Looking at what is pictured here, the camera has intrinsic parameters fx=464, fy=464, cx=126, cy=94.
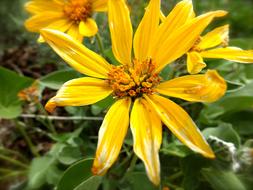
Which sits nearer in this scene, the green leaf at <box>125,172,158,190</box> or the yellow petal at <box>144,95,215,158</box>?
the yellow petal at <box>144,95,215,158</box>

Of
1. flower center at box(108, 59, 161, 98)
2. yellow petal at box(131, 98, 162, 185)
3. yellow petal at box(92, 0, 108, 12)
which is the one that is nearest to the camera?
yellow petal at box(131, 98, 162, 185)

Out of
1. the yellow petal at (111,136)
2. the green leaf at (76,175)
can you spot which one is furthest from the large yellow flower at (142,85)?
the green leaf at (76,175)

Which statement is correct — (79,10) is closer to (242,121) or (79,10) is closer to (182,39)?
(182,39)

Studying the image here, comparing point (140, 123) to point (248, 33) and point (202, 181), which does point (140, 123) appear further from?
point (248, 33)

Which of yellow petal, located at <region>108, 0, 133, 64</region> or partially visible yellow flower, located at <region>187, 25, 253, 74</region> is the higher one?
yellow petal, located at <region>108, 0, 133, 64</region>

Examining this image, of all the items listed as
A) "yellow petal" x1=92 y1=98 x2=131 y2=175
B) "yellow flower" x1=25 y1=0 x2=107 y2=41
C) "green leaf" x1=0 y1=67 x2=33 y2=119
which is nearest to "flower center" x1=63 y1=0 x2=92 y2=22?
"yellow flower" x1=25 y1=0 x2=107 y2=41

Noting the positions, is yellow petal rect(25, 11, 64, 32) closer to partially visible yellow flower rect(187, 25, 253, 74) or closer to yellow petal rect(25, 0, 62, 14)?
yellow petal rect(25, 0, 62, 14)

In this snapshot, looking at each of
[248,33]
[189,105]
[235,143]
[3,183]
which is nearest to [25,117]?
[3,183]
